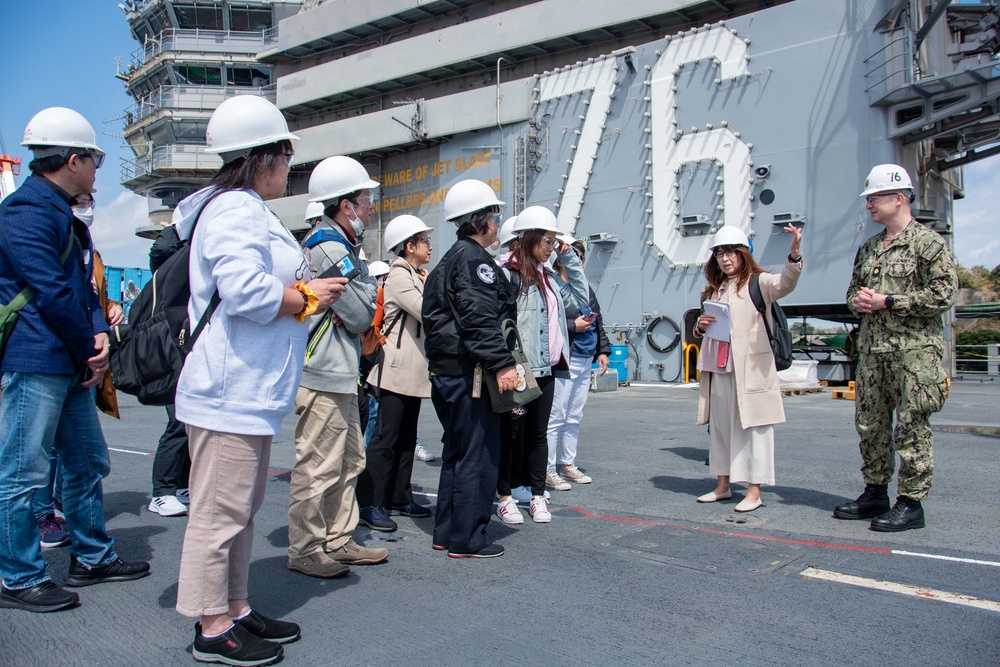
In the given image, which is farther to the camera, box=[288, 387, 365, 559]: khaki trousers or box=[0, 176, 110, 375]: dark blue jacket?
box=[288, 387, 365, 559]: khaki trousers

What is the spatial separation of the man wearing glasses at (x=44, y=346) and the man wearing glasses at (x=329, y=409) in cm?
91

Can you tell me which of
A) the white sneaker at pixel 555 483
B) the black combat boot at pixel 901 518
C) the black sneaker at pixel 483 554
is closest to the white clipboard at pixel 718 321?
the black combat boot at pixel 901 518

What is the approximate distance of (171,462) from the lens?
4.62m

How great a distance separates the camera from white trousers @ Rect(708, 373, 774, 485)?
4586 millimetres

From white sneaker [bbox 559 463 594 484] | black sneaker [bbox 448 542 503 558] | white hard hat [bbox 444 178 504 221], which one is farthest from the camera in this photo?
white sneaker [bbox 559 463 594 484]

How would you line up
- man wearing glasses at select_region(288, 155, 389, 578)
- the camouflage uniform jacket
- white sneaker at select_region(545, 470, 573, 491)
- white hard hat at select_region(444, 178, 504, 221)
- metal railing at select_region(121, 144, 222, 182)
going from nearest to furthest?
1. man wearing glasses at select_region(288, 155, 389, 578)
2. white hard hat at select_region(444, 178, 504, 221)
3. the camouflage uniform jacket
4. white sneaker at select_region(545, 470, 573, 491)
5. metal railing at select_region(121, 144, 222, 182)

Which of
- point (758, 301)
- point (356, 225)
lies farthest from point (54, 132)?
point (758, 301)

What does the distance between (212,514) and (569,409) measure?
3729mm

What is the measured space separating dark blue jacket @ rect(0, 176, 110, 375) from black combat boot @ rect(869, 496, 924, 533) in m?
4.21

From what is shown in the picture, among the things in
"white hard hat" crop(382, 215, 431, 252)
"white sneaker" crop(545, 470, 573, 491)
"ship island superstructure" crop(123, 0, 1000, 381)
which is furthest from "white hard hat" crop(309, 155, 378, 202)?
"ship island superstructure" crop(123, 0, 1000, 381)

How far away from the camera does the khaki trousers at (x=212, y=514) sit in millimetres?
2336

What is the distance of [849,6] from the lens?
47.7ft

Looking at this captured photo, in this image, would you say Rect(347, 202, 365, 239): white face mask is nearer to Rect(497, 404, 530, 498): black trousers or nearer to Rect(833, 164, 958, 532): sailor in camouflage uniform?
Rect(497, 404, 530, 498): black trousers

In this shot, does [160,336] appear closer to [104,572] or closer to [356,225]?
[356,225]
